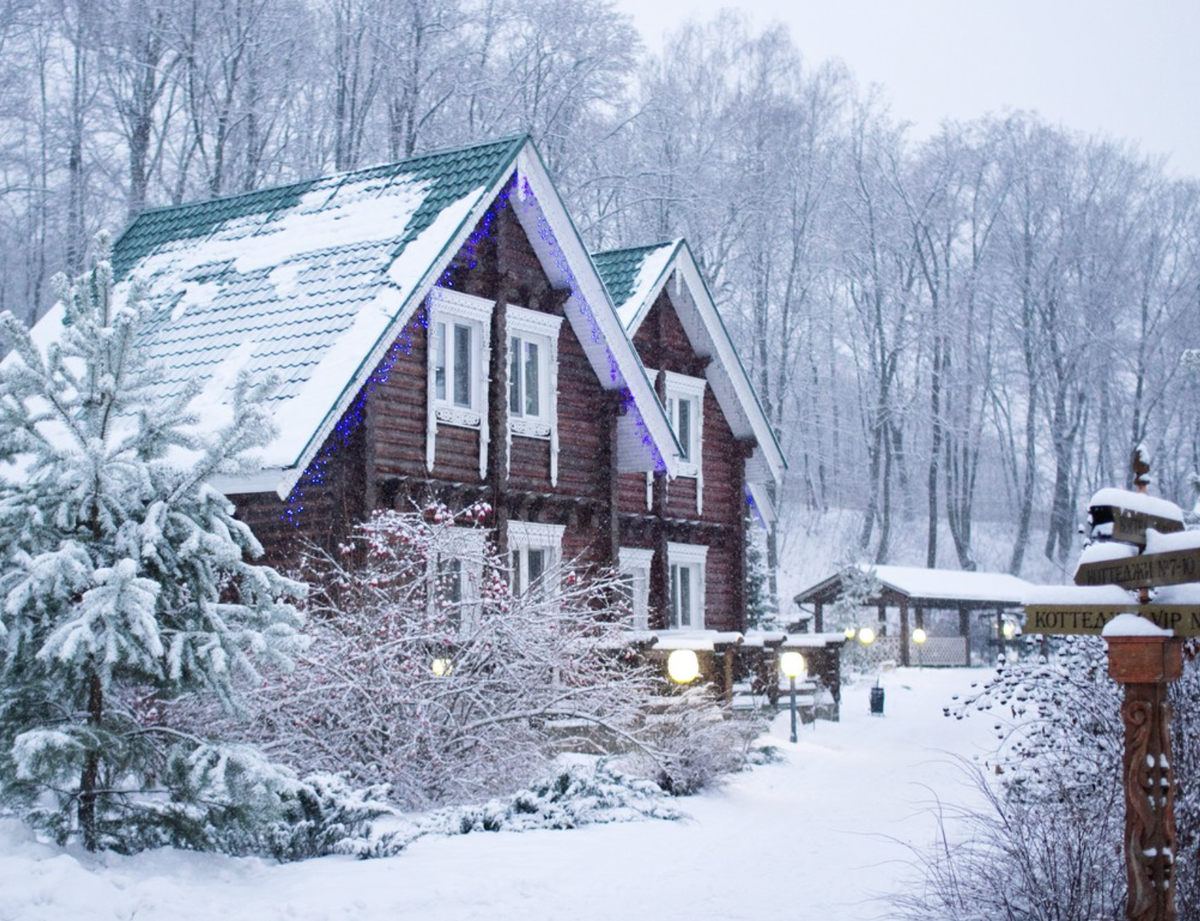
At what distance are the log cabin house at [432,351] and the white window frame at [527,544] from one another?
35mm

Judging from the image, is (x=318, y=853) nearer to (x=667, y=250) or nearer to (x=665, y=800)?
(x=665, y=800)

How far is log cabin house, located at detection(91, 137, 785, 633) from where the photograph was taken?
1752cm

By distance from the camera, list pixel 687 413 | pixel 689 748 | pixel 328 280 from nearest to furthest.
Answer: pixel 689 748, pixel 328 280, pixel 687 413

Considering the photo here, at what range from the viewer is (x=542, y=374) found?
21000mm

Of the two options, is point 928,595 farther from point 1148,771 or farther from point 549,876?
point 1148,771

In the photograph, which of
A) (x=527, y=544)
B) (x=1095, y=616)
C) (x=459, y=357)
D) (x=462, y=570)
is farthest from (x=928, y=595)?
(x=1095, y=616)

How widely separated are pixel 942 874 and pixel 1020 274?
46653 mm

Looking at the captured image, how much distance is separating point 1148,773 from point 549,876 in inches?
169

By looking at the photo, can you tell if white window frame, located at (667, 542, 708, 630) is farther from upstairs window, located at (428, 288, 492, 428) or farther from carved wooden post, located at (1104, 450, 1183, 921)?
carved wooden post, located at (1104, 450, 1183, 921)

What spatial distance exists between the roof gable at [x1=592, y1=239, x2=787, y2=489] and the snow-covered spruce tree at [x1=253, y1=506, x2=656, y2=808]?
10040 millimetres

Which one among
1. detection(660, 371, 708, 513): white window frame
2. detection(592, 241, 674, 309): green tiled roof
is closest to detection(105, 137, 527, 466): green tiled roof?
detection(592, 241, 674, 309): green tiled roof

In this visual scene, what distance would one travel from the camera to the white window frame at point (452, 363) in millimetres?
18781

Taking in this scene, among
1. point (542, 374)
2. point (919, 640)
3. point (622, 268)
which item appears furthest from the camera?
point (919, 640)

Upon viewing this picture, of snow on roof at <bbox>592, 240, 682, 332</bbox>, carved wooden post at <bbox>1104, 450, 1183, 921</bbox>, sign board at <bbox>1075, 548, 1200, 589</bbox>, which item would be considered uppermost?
snow on roof at <bbox>592, 240, 682, 332</bbox>
